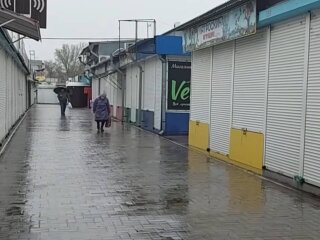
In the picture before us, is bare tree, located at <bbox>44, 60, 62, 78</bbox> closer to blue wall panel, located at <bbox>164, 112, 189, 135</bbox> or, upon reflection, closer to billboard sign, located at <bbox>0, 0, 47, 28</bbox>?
blue wall panel, located at <bbox>164, 112, 189, 135</bbox>

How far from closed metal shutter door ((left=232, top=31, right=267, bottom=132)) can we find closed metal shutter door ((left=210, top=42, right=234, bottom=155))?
42 centimetres

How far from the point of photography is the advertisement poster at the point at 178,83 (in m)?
20.4

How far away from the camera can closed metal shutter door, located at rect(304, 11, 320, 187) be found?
908 centimetres

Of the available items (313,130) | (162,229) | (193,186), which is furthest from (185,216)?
(313,130)

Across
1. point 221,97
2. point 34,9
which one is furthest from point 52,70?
point 221,97

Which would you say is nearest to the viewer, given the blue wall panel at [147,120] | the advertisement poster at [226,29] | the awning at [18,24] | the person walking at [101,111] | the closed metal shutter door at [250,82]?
the awning at [18,24]

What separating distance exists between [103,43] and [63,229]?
1792 inches

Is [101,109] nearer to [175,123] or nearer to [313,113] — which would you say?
[175,123]

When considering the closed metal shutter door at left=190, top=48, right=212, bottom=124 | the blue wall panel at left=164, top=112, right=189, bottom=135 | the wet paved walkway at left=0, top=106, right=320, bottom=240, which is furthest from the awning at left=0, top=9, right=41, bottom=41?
the blue wall panel at left=164, top=112, right=189, bottom=135

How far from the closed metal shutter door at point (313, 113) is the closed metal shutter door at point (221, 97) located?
4.02 meters

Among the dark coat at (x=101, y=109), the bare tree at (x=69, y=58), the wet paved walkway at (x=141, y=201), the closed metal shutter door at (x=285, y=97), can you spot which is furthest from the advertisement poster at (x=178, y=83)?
the bare tree at (x=69, y=58)

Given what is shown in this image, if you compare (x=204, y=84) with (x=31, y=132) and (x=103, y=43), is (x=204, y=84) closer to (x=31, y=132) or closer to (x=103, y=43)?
(x=31, y=132)

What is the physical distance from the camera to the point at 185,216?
24.0ft

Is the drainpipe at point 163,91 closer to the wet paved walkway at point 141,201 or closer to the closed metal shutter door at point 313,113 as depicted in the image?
the wet paved walkway at point 141,201
